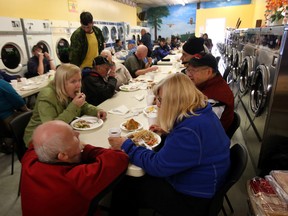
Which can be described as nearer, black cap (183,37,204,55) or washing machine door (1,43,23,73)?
black cap (183,37,204,55)


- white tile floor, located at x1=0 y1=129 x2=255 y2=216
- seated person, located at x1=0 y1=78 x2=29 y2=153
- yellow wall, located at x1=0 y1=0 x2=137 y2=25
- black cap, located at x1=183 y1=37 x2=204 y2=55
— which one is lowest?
white tile floor, located at x1=0 y1=129 x2=255 y2=216

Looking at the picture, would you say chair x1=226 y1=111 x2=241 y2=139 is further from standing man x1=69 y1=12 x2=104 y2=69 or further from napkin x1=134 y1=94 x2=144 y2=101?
standing man x1=69 y1=12 x2=104 y2=69

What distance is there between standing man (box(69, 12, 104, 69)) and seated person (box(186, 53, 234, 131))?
209 centimetres

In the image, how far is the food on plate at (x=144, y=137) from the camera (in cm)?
138

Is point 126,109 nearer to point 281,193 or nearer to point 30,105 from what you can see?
point 281,193

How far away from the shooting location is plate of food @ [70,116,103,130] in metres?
1.64

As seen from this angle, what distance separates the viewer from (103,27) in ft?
25.7

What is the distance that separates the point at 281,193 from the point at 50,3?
20.4 feet

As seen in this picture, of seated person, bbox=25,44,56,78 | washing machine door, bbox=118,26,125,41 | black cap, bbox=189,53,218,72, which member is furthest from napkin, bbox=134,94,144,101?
washing machine door, bbox=118,26,125,41

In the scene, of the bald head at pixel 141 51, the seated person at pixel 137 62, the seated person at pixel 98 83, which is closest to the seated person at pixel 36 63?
the seated person at pixel 137 62

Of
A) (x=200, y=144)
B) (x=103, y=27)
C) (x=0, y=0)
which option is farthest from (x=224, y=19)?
(x=200, y=144)

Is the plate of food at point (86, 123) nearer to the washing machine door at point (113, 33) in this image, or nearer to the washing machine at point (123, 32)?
the washing machine door at point (113, 33)

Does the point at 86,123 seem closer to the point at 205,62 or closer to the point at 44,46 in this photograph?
the point at 205,62

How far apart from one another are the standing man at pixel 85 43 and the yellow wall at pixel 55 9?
223cm
